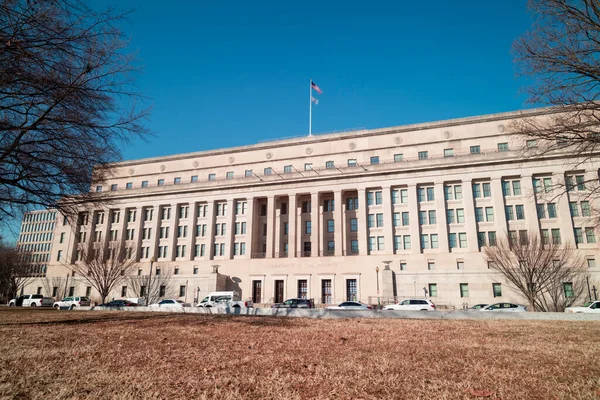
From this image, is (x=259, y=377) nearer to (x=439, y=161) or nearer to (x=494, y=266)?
(x=494, y=266)

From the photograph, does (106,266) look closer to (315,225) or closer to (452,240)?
(315,225)

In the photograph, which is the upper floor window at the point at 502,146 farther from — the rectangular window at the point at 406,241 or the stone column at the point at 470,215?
the rectangular window at the point at 406,241

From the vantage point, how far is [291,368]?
20.6 feet

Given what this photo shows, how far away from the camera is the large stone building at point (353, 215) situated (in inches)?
1811

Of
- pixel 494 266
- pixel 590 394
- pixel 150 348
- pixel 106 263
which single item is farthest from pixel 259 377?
pixel 106 263

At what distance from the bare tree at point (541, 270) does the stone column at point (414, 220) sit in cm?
855

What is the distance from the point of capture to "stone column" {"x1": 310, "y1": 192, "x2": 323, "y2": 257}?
53862 mm

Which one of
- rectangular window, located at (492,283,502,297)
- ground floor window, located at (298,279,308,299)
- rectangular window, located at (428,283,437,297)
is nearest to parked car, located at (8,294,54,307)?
ground floor window, located at (298,279,308,299)

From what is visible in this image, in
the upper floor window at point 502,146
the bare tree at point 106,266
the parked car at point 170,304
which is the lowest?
the parked car at point 170,304

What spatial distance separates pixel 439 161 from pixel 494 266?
15371 mm

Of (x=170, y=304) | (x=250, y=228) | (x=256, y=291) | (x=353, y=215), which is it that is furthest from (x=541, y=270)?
(x=250, y=228)

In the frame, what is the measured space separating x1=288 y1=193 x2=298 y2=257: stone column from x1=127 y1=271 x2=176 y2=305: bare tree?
18.6 metres

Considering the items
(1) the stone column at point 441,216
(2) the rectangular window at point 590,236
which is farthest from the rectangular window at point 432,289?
Answer: (2) the rectangular window at point 590,236

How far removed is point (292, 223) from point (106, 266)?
26761 mm
